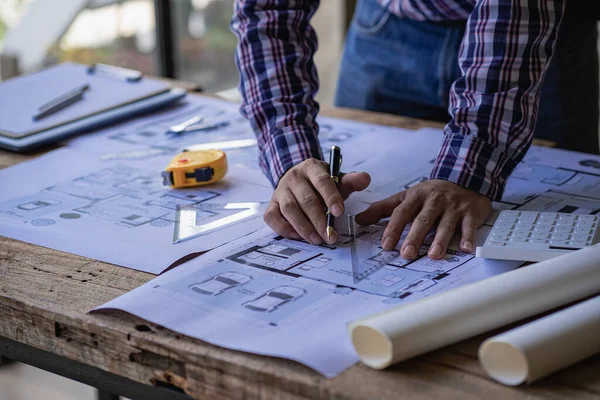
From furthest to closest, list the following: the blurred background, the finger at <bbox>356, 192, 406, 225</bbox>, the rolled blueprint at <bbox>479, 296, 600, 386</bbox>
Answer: the blurred background, the finger at <bbox>356, 192, 406, 225</bbox>, the rolled blueprint at <bbox>479, 296, 600, 386</bbox>

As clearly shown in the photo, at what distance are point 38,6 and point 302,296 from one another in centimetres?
140

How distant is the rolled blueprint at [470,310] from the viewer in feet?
1.96

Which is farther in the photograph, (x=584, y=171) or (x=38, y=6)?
(x=38, y=6)

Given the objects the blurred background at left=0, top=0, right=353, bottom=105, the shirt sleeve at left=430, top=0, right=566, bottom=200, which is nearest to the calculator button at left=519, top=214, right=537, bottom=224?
the shirt sleeve at left=430, top=0, right=566, bottom=200

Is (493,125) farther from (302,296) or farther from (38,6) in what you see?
(38,6)

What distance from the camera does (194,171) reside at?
40.6 inches

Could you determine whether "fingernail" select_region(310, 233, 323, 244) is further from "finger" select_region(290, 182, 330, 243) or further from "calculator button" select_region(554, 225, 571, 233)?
"calculator button" select_region(554, 225, 571, 233)

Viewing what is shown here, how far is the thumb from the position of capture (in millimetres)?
932

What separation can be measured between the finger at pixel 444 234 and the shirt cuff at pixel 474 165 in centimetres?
7

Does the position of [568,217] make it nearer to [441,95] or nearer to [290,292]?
[290,292]

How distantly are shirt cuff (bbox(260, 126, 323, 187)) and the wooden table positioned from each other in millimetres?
282

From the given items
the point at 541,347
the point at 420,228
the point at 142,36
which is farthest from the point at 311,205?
the point at 142,36

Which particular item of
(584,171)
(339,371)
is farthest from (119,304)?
(584,171)

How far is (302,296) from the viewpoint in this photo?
0.71 metres
